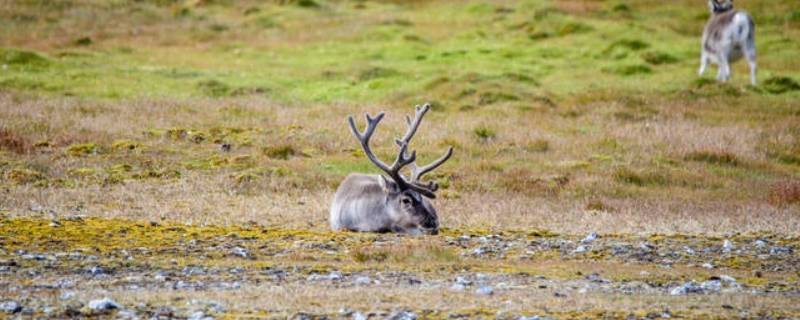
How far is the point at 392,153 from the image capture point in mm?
23484

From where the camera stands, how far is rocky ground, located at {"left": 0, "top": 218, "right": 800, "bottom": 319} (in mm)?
9898

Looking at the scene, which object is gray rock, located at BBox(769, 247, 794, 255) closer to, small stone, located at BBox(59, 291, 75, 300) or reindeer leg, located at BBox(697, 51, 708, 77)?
small stone, located at BBox(59, 291, 75, 300)

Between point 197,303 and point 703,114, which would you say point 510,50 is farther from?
point 197,303

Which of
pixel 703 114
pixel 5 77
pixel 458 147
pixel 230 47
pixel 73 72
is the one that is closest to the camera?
pixel 458 147

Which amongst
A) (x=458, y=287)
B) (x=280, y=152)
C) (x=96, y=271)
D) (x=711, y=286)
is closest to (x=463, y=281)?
(x=458, y=287)

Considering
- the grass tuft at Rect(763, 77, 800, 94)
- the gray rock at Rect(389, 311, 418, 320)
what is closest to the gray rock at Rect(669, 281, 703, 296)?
the gray rock at Rect(389, 311, 418, 320)

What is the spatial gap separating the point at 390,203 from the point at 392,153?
7.47 m

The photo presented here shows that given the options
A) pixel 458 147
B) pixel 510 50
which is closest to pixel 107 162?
pixel 458 147

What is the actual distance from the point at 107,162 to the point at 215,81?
12393 millimetres

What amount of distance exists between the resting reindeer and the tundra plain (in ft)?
1.45

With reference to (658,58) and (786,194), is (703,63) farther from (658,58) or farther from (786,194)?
(786,194)

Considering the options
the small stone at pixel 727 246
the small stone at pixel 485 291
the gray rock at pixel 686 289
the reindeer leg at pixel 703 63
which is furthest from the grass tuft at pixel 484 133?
the small stone at pixel 485 291

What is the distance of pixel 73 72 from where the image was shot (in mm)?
34688

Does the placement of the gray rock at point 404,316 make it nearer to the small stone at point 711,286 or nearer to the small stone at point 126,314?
the small stone at point 126,314
